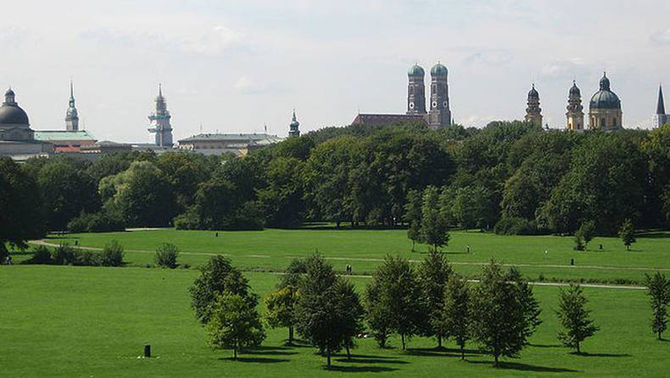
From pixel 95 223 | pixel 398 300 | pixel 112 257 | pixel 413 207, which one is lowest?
pixel 398 300

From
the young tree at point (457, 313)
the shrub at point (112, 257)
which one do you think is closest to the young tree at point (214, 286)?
the young tree at point (457, 313)

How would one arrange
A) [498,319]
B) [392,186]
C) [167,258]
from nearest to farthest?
[498,319] < [167,258] < [392,186]

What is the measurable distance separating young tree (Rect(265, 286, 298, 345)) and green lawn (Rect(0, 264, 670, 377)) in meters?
0.92

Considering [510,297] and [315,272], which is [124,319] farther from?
[510,297]

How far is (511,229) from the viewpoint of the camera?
115 meters

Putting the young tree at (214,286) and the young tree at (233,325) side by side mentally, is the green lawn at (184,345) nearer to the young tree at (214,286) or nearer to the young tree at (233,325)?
the young tree at (233,325)

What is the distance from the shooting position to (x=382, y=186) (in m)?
132

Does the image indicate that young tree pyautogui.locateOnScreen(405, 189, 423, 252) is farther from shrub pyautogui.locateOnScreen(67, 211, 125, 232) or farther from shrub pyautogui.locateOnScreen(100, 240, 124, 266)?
shrub pyautogui.locateOnScreen(100, 240, 124, 266)

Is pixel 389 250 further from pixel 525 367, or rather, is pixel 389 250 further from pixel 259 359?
pixel 525 367

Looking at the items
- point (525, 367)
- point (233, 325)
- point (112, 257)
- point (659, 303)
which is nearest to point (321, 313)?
point (233, 325)

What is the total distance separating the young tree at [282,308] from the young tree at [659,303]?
14.9 m

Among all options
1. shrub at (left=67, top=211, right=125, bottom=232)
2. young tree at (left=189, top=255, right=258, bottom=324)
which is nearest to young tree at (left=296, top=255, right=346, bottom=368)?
young tree at (left=189, top=255, right=258, bottom=324)

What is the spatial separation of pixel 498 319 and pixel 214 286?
1342 centimetres

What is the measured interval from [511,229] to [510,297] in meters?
67.4
